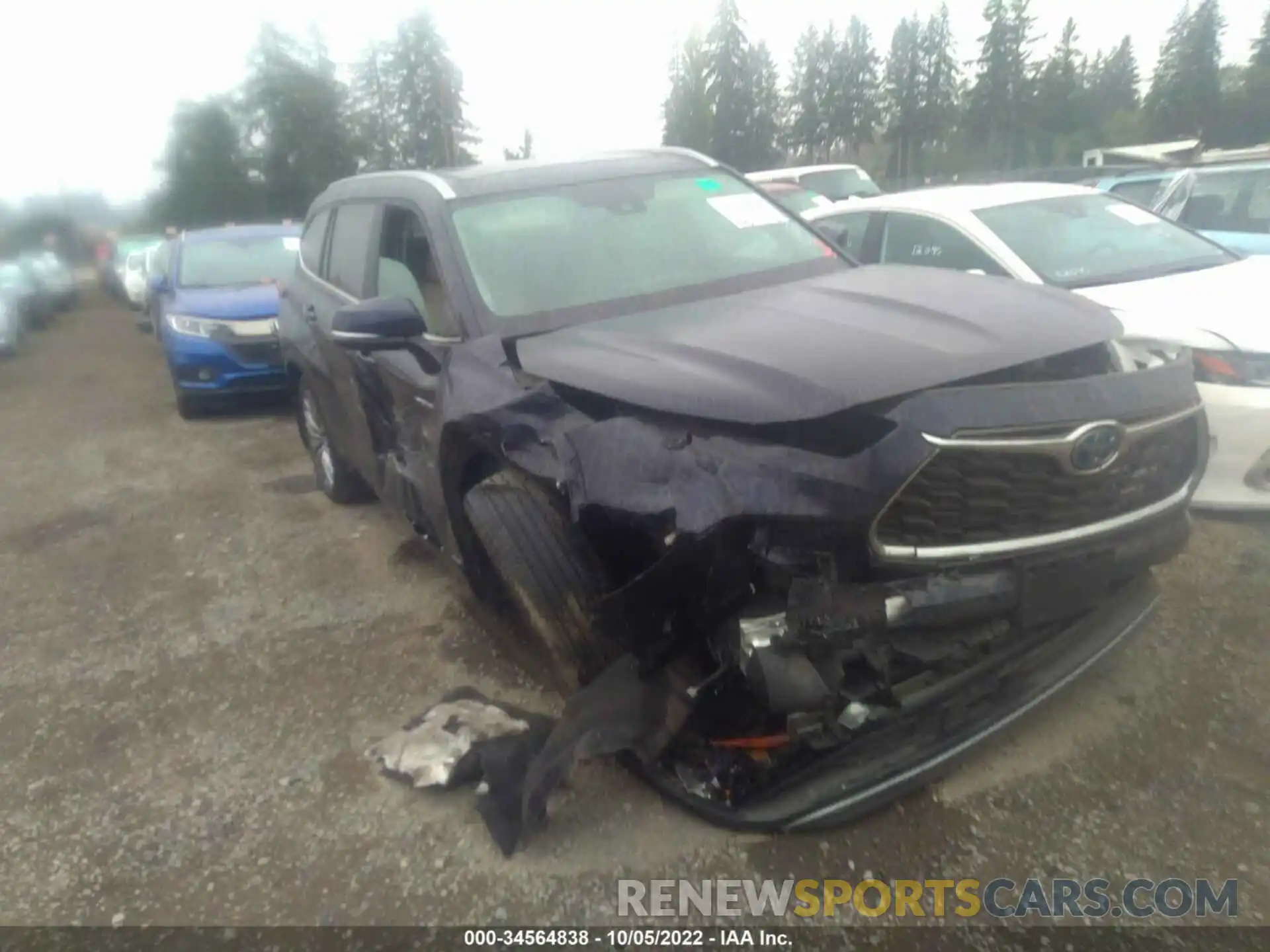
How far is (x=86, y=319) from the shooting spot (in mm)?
20359

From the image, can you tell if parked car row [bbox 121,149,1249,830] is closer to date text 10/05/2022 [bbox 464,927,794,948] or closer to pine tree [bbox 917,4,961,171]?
date text 10/05/2022 [bbox 464,927,794,948]

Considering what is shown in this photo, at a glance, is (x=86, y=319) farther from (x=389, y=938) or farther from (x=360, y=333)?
(x=389, y=938)

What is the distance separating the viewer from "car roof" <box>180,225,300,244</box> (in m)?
10.1

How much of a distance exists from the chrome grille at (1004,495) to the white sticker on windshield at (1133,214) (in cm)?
353

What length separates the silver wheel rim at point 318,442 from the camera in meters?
5.88

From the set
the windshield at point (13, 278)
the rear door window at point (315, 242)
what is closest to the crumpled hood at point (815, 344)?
the rear door window at point (315, 242)

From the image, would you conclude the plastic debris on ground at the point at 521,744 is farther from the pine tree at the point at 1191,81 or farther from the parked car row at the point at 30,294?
the pine tree at the point at 1191,81

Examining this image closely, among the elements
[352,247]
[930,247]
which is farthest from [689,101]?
[352,247]

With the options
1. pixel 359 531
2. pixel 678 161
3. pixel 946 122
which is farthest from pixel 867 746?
pixel 946 122

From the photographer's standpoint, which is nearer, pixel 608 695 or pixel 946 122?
pixel 608 695

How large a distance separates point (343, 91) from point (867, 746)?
2420 centimetres

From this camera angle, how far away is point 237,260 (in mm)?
9688

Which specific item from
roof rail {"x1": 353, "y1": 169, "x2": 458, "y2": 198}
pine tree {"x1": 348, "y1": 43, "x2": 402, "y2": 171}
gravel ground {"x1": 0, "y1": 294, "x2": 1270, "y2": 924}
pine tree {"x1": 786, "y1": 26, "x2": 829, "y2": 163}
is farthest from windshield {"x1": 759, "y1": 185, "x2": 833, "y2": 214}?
pine tree {"x1": 786, "y1": 26, "x2": 829, "y2": 163}

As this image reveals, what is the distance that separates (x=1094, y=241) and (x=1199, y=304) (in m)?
0.95
